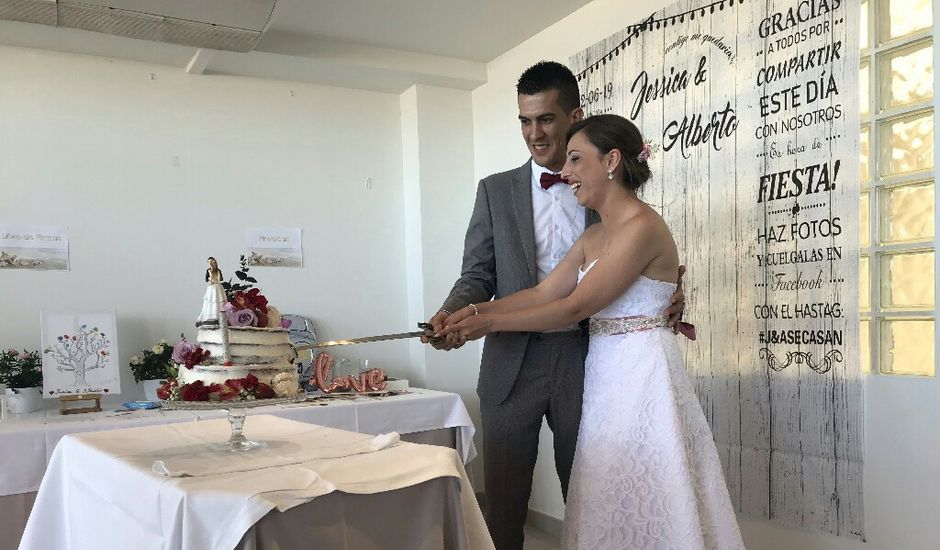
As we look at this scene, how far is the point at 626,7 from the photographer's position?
373 cm

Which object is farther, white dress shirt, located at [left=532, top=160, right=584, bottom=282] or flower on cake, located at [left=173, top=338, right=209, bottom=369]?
white dress shirt, located at [left=532, top=160, right=584, bottom=282]

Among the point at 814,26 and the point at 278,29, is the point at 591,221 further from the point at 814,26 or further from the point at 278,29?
the point at 278,29

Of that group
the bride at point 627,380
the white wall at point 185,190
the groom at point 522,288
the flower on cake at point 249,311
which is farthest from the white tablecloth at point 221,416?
the flower on cake at point 249,311

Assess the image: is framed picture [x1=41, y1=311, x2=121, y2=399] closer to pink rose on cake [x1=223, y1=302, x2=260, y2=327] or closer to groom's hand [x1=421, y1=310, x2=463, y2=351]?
groom's hand [x1=421, y1=310, x2=463, y2=351]

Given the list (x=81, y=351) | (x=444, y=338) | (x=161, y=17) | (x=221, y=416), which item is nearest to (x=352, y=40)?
(x=161, y=17)

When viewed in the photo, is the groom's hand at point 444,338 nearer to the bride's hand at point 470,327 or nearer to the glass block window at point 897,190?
Answer: the bride's hand at point 470,327

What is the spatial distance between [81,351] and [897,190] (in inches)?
132

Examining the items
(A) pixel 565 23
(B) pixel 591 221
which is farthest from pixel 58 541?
(A) pixel 565 23

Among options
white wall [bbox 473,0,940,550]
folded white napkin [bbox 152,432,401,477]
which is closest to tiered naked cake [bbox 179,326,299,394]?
folded white napkin [bbox 152,432,401,477]

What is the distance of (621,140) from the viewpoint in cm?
200

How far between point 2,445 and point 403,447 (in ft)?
6.64

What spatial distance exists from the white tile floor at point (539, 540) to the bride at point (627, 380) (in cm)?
213

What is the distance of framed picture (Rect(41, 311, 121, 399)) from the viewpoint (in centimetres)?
335

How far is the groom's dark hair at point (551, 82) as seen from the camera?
2170 mm
